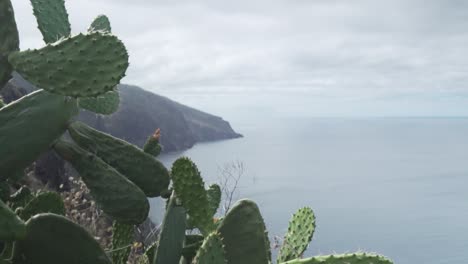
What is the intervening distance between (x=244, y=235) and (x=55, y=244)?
555 millimetres

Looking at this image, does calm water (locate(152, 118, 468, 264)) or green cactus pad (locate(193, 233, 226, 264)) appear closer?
green cactus pad (locate(193, 233, 226, 264))

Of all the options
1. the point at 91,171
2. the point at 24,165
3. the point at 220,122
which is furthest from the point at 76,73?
the point at 220,122

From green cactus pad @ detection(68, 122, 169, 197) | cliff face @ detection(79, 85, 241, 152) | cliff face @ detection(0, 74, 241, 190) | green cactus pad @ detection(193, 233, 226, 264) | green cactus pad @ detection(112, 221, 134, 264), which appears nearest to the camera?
green cactus pad @ detection(193, 233, 226, 264)

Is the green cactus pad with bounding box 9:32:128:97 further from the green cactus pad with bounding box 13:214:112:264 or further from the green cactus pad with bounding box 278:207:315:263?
the green cactus pad with bounding box 278:207:315:263

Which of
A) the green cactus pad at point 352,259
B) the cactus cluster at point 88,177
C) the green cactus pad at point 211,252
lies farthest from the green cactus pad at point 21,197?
the green cactus pad at point 352,259

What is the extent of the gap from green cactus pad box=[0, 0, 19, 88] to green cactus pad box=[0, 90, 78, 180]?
0.11 meters

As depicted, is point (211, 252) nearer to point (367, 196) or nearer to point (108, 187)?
point (108, 187)

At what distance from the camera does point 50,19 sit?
2221mm

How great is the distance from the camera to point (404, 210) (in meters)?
82.9

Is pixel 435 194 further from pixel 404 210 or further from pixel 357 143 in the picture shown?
pixel 357 143

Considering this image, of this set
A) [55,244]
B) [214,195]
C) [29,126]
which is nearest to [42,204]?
[29,126]

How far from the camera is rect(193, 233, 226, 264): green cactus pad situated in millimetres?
1435

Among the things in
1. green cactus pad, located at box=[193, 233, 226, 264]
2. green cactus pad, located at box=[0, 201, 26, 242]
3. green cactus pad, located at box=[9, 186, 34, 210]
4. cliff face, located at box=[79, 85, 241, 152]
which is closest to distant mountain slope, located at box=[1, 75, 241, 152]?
cliff face, located at box=[79, 85, 241, 152]

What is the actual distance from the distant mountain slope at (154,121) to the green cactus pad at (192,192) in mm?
16798
